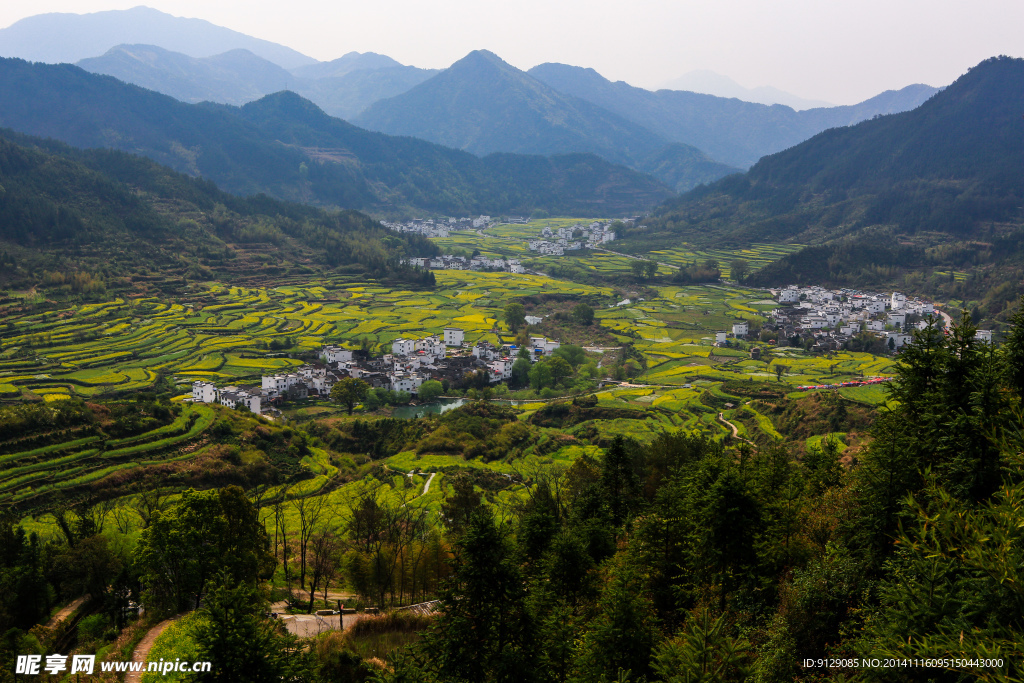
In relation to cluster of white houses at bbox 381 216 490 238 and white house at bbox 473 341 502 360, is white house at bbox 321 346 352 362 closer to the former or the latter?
white house at bbox 473 341 502 360

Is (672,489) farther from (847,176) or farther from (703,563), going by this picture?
(847,176)

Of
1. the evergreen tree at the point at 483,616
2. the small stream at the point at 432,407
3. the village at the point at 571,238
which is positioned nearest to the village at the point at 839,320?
the small stream at the point at 432,407

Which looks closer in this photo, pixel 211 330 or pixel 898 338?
pixel 211 330

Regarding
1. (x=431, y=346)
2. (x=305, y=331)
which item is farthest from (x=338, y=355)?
(x=305, y=331)

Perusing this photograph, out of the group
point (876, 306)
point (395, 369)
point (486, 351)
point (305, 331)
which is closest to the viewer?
point (395, 369)

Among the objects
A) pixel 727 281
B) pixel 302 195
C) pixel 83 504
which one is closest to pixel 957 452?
pixel 83 504

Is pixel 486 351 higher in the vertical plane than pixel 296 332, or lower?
lower

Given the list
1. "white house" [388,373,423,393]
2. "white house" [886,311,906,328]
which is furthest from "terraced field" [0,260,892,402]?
"white house" [886,311,906,328]

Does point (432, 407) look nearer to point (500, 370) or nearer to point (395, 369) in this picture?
point (395, 369)
